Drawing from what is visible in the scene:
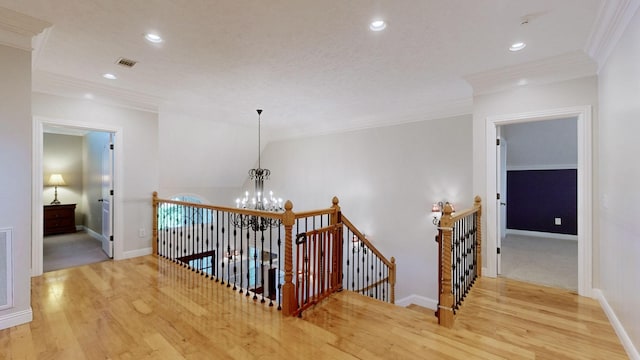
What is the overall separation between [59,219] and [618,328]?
10.1 meters

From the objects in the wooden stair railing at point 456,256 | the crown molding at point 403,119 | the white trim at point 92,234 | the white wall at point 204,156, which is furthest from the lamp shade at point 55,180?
Answer: the wooden stair railing at point 456,256

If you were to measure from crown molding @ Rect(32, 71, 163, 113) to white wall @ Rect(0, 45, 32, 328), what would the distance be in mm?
1426

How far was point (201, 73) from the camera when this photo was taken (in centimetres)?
372

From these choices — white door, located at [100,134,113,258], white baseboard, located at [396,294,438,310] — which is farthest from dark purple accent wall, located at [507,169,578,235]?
white door, located at [100,134,113,258]

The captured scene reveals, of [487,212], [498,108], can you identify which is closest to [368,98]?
[498,108]

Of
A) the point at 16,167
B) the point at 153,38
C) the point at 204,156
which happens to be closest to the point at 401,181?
the point at 204,156

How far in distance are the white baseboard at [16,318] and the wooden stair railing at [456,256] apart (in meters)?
3.82

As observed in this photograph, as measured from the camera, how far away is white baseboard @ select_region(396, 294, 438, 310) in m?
5.41

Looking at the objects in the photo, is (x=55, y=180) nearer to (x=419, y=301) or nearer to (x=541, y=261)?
(x=419, y=301)

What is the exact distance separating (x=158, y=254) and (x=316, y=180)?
377cm

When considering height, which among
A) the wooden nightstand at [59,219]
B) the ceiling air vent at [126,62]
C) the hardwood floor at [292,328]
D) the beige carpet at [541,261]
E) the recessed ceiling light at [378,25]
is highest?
the ceiling air vent at [126,62]

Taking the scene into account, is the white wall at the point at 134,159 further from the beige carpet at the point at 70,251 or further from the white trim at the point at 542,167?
the white trim at the point at 542,167

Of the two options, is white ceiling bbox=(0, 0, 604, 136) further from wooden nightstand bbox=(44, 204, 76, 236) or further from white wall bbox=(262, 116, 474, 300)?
wooden nightstand bbox=(44, 204, 76, 236)

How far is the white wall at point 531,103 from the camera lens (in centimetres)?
320
